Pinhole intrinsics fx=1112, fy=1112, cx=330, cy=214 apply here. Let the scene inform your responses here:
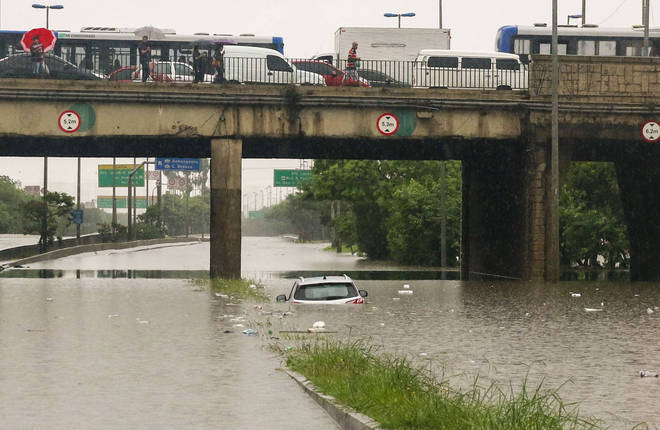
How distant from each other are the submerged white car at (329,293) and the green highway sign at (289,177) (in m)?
78.5

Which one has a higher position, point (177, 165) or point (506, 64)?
point (506, 64)

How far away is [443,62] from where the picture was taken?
150 ft

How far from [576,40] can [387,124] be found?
51.3ft

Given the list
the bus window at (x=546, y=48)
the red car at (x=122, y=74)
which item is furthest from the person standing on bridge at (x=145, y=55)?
the bus window at (x=546, y=48)

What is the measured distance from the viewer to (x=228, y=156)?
35.4 meters

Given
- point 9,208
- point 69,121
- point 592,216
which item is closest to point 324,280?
point 69,121

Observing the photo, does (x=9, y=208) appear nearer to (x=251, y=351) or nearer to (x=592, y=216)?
(x=592, y=216)

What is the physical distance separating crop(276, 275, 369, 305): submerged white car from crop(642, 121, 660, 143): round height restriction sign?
56.1ft

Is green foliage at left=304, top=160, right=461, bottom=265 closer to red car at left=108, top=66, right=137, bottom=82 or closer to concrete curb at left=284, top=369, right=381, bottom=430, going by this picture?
red car at left=108, top=66, right=137, bottom=82

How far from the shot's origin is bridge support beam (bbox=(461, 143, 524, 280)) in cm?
3822

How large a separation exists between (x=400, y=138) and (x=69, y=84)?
10664mm

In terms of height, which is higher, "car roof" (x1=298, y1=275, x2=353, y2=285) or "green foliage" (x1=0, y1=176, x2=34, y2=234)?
"green foliage" (x1=0, y1=176, x2=34, y2=234)

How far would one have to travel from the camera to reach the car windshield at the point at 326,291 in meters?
23.0

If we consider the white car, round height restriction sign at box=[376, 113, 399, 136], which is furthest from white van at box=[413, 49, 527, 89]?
the white car
